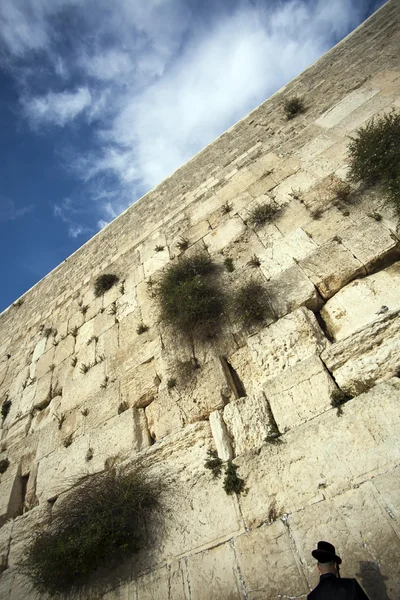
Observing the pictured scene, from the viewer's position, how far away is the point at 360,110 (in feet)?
16.6

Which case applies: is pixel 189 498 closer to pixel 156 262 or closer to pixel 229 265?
pixel 229 265

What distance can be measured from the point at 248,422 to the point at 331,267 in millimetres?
1946

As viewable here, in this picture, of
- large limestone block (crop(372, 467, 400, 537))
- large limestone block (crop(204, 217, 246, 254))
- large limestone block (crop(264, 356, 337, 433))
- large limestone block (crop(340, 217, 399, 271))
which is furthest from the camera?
large limestone block (crop(204, 217, 246, 254))

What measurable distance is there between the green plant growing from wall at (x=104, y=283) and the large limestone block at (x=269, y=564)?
4849 mm

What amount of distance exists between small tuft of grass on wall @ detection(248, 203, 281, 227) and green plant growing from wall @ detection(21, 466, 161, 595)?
3638 mm

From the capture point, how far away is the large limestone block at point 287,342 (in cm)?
325

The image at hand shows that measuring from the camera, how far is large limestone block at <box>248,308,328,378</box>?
3248 millimetres

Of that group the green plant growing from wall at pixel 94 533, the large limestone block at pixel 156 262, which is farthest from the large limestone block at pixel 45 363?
the green plant growing from wall at pixel 94 533

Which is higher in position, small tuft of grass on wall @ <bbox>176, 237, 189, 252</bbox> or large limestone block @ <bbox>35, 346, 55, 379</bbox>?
small tuft of grass on wall @ <bbox>176, 237, 189, 252</bbox>

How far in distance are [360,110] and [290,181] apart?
1604 mm

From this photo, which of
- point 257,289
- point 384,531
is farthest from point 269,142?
point 384,531

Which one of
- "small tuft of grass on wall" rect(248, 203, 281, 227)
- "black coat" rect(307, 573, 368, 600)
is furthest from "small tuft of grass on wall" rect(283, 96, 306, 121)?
"black coat" rect(307, 573, 368, 600)

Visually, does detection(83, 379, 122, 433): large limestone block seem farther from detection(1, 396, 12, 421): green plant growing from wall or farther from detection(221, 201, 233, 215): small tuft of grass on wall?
detection(221, 201, 233, 215): small tuft of grass on wall

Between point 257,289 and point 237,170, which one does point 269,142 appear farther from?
point 257,289
